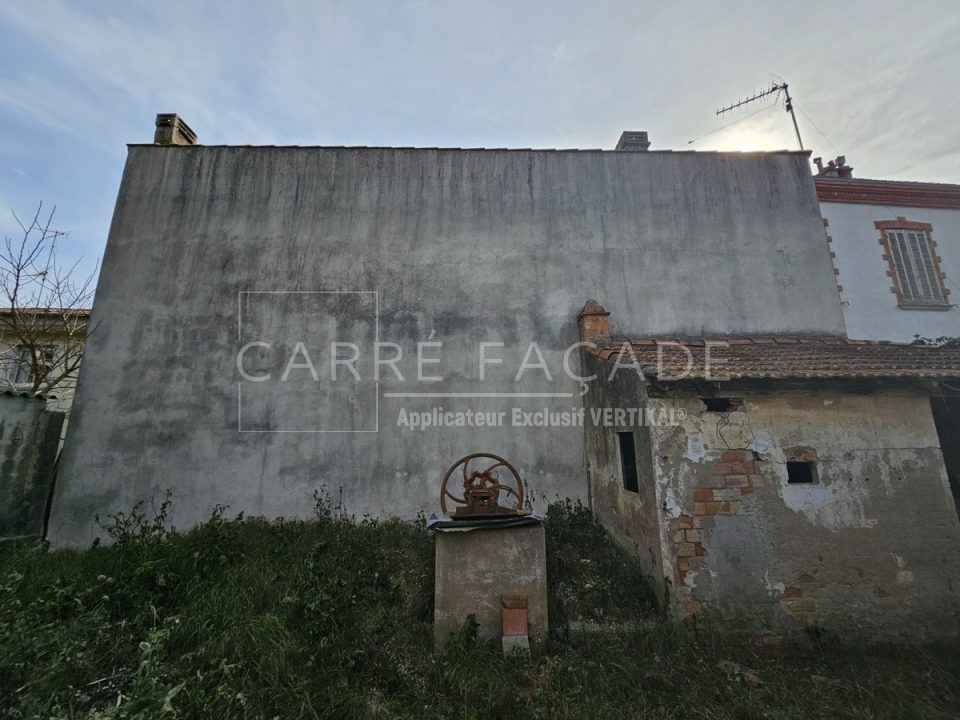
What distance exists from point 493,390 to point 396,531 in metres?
2.86

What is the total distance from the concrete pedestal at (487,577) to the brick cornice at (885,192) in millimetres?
12774

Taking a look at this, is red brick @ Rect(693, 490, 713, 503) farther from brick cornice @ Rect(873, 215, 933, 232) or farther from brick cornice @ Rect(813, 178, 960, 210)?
brick cornice @ Rect(873, 215, 933, 232)

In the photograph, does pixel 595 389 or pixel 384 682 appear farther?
pixel 595 389

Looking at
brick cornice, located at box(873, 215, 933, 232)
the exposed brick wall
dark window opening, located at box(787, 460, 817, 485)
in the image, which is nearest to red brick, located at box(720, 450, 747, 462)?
the exposed brick wall

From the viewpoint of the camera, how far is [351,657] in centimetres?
413

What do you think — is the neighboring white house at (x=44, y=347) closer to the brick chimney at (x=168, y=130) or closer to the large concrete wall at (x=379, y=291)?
the large concrete wall at (x=379, y=291)

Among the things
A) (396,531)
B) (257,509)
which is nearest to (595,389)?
(396,531)

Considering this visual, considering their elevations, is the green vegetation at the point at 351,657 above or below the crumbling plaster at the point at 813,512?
below

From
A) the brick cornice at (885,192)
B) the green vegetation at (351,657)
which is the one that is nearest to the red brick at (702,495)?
the green vegetation at (351,657)

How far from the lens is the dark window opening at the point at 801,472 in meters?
5.02

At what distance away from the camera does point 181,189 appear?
28.9 feet

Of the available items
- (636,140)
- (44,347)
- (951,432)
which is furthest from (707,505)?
(44,347)

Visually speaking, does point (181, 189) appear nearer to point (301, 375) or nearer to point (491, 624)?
point (301, 375)

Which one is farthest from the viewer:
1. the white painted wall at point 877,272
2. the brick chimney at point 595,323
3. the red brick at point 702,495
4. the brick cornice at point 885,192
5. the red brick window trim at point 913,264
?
the brick cornice at point 885,192
